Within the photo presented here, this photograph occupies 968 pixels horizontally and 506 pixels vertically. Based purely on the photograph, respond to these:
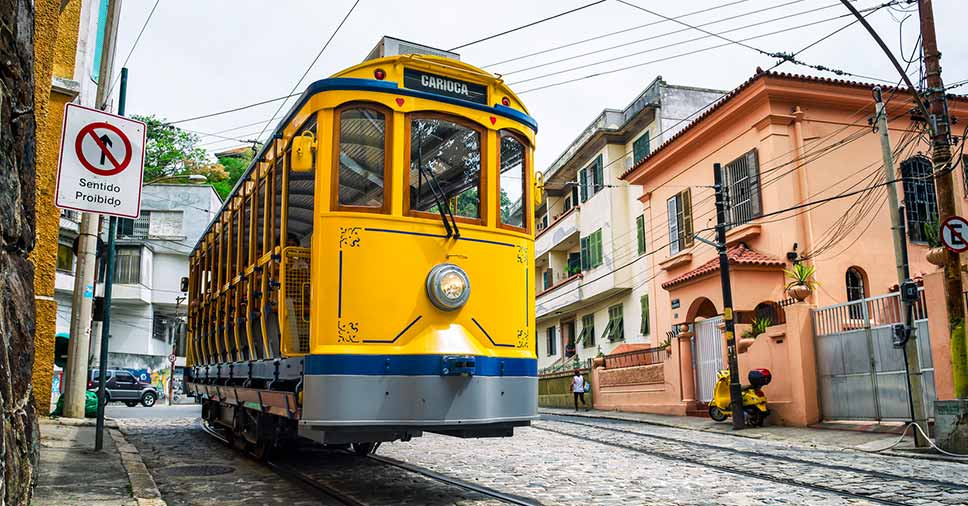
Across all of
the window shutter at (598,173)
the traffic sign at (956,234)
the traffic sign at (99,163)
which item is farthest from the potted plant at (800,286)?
the window shutter at (598,173)

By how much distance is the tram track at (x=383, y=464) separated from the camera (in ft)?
24.2

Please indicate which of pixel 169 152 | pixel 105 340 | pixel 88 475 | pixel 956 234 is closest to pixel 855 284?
pixel 956 234

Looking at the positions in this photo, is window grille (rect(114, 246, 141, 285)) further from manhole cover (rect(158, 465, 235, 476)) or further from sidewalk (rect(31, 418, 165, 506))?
manhole cover (rect(158, 465, 235, 476))

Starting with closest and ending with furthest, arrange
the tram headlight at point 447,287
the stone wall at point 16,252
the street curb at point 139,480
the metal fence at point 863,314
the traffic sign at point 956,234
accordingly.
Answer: the stone wall at point 16,252 → the street curb at point 139,480 → the tram headlight at point 447,287 → the traffic sign at point 956,234 → the metal fence at point 863,314

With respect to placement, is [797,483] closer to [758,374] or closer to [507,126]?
[507,126]

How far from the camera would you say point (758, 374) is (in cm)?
1681

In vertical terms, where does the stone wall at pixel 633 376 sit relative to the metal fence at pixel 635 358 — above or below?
below

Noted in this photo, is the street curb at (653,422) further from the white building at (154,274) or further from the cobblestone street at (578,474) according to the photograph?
the white building at (154,274)

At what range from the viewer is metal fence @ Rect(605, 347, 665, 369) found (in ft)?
74.1

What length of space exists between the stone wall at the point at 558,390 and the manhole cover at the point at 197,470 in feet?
59.7

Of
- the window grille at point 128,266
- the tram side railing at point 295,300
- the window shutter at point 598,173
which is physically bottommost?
the tram side railing at point 295,300

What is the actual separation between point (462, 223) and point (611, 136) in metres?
23.0

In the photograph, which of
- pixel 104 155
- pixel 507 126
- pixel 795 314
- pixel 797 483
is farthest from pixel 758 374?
pixel 104 155

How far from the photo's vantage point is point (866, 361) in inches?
591
